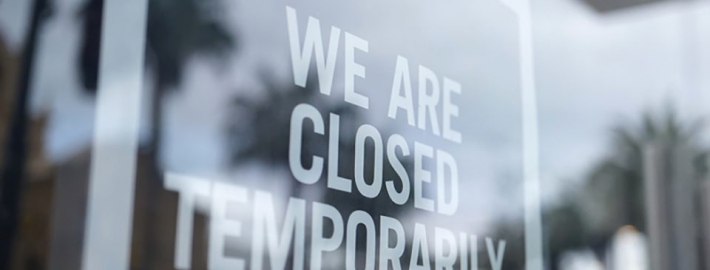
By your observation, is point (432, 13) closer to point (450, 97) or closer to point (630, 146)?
point (450, 97)

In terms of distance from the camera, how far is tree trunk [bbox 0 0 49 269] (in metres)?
1.54

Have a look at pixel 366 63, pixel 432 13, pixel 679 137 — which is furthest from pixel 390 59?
pixel 679 137

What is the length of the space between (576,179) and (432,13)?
2.75 ft

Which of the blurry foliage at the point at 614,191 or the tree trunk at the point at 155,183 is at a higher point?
the blurry foliage at the point at 614,191

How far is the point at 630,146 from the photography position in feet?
11.0

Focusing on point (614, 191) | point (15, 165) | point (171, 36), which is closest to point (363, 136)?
point (171, 36)

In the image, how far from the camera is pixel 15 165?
1.56m

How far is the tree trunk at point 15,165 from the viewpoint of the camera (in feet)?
5.05

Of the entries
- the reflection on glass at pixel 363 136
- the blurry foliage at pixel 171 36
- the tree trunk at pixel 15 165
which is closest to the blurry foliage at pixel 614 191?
the reflection on glass at pixel 363 136

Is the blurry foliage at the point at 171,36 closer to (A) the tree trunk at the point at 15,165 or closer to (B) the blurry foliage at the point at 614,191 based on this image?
(A) the tree trunk at the point at 15,165

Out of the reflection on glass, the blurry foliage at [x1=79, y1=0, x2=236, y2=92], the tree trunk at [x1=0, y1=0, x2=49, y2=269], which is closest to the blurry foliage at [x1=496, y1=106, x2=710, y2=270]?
the reflection on glass

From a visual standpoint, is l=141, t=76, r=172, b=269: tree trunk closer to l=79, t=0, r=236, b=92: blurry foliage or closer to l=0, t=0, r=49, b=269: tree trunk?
l=79, t=0, r=236, b=92: blurry foliage

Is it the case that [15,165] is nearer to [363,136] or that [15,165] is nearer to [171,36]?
[171,36]

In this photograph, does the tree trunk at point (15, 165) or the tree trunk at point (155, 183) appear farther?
the tree trunk at point (155, 183)
